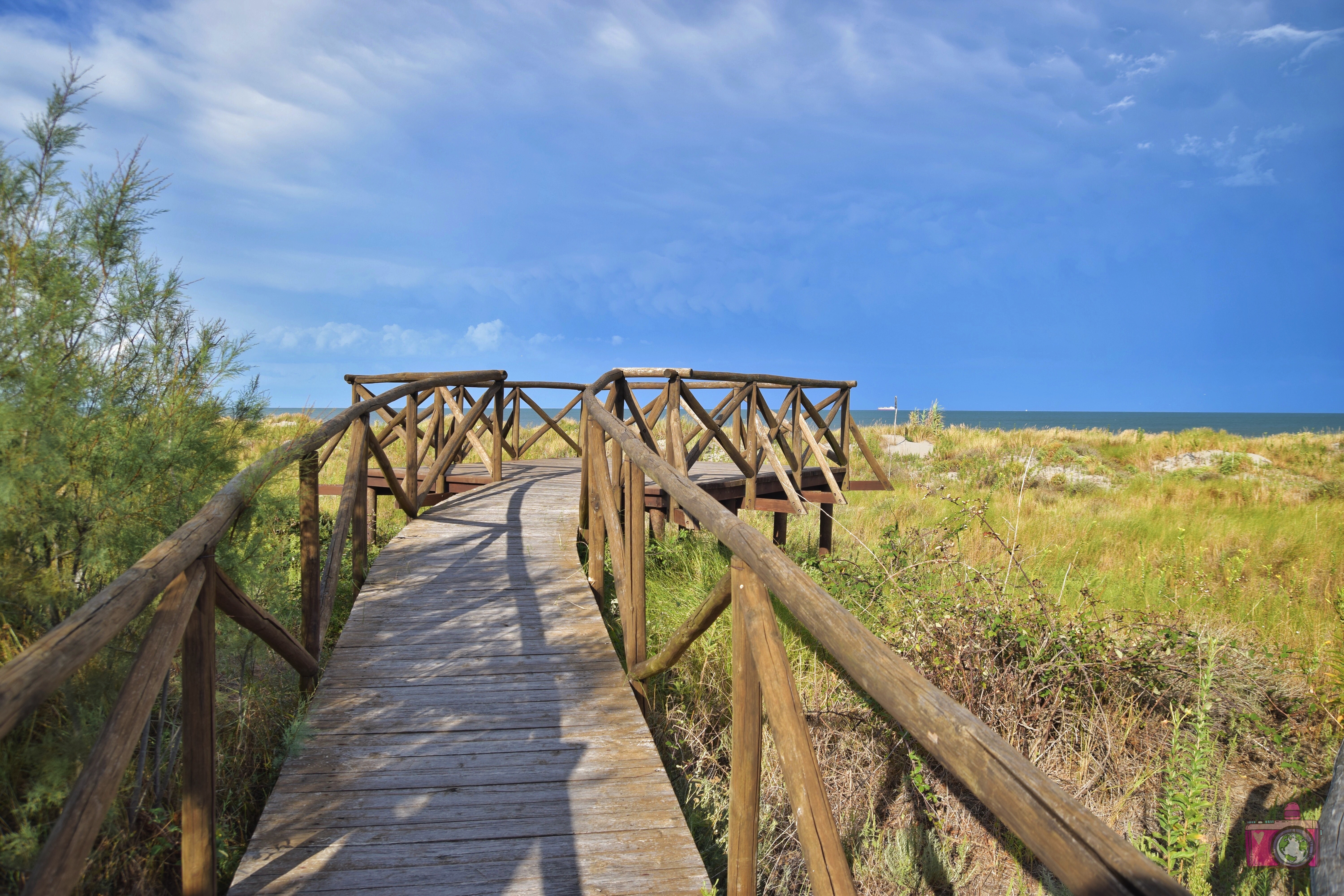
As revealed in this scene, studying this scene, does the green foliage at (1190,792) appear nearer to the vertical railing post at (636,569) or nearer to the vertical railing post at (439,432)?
the vertical railing post at (636,569)

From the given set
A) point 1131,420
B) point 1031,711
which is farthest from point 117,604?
point 1131,420

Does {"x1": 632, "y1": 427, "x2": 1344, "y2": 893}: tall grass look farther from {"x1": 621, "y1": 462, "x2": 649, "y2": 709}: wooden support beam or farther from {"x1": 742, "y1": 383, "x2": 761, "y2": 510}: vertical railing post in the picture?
{"x1": 742, "y1": 383, "x2": 761, "y2": 510}: vertical railing post

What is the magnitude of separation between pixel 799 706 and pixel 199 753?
1655 mm

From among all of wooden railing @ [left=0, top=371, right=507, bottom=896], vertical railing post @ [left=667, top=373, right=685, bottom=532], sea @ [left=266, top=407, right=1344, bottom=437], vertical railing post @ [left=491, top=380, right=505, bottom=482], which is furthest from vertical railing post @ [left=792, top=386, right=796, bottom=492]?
sea @ [left=266, top=407, right=1344, bottom=437]

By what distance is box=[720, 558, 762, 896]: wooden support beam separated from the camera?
1.97 metres

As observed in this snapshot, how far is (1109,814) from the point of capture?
3.10m

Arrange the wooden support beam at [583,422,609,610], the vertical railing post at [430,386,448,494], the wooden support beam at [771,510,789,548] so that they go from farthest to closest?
the wooden support beam at [771,510,789,548]
the vertical railing post at [430,386,448,494]
the wooden support beam at [583,422,609,610]

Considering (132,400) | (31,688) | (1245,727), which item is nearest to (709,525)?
(31,688)

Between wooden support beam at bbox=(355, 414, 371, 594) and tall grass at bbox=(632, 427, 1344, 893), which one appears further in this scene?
wooden support beam at bbox=(355, 414, 371, 594)

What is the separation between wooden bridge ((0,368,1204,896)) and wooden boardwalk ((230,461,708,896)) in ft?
0.03

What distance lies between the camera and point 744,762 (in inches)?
78.0
